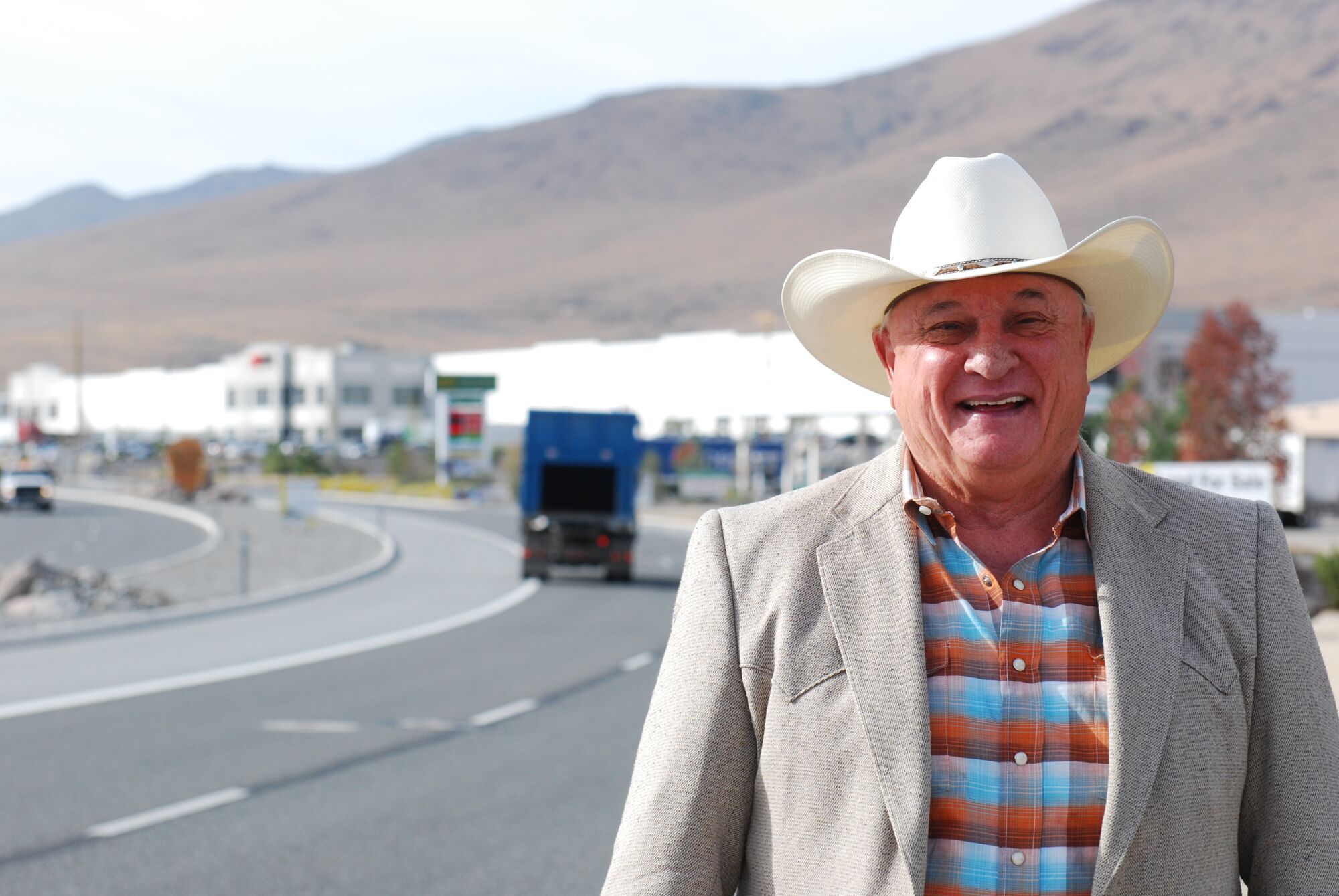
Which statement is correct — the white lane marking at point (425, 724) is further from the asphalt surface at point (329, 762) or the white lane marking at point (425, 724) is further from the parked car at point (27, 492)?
the parked car at point (27, 492)

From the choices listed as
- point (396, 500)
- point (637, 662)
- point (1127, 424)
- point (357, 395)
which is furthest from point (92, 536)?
point (357, 395)

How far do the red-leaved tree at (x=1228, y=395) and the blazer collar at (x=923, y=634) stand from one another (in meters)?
37.2

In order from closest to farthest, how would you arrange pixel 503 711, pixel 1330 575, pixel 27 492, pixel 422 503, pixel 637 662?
1. pixel 503 711
2. pixel 637 662
3. pixel 1330 575
4. pixel 27 492
5. pixel 422 503

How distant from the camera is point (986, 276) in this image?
270 centimetres

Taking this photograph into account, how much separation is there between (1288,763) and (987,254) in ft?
3.10

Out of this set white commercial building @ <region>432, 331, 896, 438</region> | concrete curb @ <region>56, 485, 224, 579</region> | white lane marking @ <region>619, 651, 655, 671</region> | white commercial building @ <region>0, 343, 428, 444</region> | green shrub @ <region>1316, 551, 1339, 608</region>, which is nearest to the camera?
white lane marking @ <region>619, 651, 655, 671</region>

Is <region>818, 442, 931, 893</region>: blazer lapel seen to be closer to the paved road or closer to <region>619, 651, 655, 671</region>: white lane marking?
<region>619, 651, 655, 671</region>: white lane marking

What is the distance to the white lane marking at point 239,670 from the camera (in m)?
13.6

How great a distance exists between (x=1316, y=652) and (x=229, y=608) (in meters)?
21.1

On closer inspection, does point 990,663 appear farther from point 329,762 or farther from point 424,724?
point 424,724

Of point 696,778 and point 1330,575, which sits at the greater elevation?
point 696,778

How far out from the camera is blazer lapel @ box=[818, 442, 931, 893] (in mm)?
2438

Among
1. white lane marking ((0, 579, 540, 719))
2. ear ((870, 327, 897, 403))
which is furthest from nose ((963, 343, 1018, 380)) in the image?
white lane marking ((0, 579, 540, 719))

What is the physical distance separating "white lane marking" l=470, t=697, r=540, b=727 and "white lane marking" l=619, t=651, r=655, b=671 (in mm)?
2347
